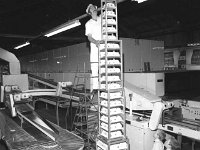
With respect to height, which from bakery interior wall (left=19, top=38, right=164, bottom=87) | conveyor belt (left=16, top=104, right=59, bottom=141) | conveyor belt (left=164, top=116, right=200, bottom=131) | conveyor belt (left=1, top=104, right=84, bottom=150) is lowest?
conveyor belt (left=1, top=104, right=84, bottom=150)

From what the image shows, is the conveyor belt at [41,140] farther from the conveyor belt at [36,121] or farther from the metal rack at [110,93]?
the metal rack at [110,93]

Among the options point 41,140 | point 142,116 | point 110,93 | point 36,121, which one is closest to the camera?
point 110,93

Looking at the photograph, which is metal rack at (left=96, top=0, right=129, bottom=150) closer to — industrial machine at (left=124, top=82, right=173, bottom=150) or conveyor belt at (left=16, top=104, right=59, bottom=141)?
industrial machine at (left=124, top=82, right=173, bottom=150)

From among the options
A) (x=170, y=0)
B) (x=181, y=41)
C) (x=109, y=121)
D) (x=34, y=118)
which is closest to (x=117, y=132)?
(x=109, y=121)

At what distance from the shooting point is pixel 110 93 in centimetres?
330

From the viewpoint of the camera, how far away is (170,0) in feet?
21.7

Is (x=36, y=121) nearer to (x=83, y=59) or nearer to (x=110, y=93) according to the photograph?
(x=83, y=59)

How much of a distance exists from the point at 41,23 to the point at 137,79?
26.0 ft

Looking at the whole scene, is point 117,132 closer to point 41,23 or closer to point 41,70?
point 41,70

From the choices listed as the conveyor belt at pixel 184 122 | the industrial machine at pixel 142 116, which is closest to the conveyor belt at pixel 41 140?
the industrial machine at pixel 142 116

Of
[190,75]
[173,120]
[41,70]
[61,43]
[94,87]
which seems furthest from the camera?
[61,43]

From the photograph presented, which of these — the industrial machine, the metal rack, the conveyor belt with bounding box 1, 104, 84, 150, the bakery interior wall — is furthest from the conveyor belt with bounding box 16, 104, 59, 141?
the bakery interior wall

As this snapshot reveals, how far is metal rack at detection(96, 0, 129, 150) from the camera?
10.8ft

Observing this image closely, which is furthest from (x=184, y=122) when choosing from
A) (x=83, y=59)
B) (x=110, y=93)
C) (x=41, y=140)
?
(x=83, y=59)
